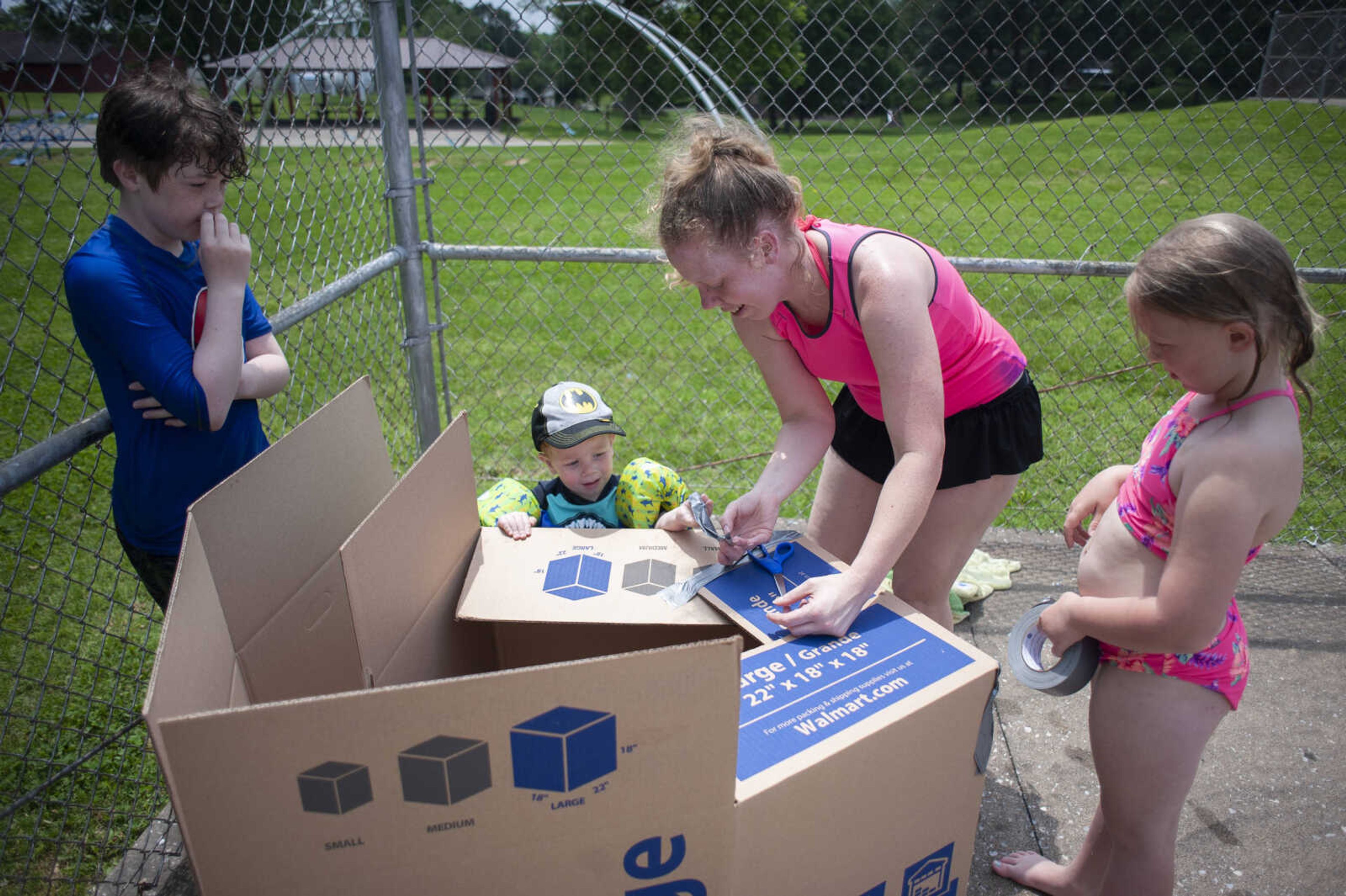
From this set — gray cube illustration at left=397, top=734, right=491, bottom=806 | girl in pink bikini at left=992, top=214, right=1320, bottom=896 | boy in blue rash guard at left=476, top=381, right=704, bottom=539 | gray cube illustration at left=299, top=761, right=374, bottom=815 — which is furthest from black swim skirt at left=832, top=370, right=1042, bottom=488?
gray cube illustration at left=299, top=761, right=374, bottom=815

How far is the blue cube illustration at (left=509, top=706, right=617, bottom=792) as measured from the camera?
1024mm

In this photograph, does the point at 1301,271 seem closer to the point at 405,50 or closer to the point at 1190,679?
the point at 1190,679

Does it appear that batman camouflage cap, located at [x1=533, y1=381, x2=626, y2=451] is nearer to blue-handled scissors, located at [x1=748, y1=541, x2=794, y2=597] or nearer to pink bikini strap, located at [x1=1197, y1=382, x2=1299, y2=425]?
blue-handled scissors, located at [x1=748, y1=541, x2=794, y2=597]

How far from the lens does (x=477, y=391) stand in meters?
5.29

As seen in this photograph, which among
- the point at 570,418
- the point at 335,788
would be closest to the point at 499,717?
the point at 335,788

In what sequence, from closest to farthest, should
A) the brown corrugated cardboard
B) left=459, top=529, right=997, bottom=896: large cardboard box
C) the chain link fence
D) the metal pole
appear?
the brown corrugated cardboard, left=459, top=529, right=997, bottom=896: large cardboard box, the chain link fence, the metal pole

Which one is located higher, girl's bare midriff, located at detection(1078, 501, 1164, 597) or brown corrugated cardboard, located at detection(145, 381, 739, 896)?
brown corrugated cardboard, located at detection(145, 381, 739, 896)

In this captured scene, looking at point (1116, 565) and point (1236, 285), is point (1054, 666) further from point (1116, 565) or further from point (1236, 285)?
point (1236, 285)

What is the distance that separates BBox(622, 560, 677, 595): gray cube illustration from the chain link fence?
0.73 meters

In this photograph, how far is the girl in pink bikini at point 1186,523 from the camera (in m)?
1.27

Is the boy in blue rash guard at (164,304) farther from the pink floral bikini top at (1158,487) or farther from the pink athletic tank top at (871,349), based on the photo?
the pink floral bikini top at (1158,487)

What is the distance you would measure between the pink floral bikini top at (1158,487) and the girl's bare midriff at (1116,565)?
0.02 metres

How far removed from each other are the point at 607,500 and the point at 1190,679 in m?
1.47

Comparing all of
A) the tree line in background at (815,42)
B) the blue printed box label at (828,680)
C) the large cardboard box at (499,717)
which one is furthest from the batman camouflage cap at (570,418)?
the tree line in background at (815,42)
